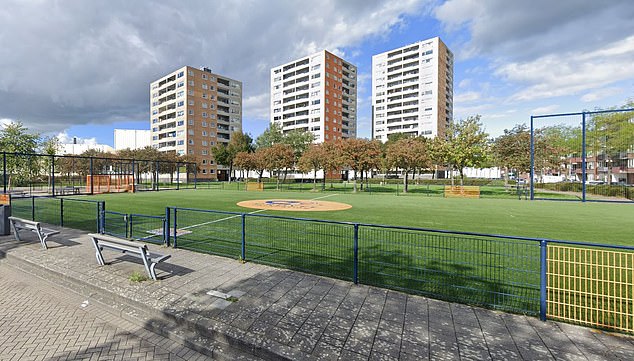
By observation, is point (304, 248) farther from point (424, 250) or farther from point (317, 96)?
point (317, 96)

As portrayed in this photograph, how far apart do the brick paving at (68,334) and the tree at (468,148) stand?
120 feet

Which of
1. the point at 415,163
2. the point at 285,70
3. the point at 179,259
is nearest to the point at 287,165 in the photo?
the point at 415,163

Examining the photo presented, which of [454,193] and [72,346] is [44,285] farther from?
[454,193]

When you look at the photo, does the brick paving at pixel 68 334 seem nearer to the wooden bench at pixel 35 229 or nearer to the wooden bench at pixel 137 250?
the wooden bench at pixel 137 250

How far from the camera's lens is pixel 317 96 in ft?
294

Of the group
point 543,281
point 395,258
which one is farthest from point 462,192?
point 543,281

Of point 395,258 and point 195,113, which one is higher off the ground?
point 195,113

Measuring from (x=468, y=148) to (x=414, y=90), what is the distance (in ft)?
220

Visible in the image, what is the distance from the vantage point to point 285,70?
98.6 m

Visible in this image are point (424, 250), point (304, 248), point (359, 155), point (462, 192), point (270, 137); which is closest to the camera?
point (424, 250)

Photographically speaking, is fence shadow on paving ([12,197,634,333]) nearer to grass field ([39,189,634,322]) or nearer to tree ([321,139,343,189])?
grass field ([39,189,634,322])

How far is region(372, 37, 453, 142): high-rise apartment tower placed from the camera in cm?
8962

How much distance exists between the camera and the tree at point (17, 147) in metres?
32.3

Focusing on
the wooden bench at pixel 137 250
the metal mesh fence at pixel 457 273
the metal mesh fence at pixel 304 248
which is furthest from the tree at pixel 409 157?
the wooden bench at pixel 137 250
